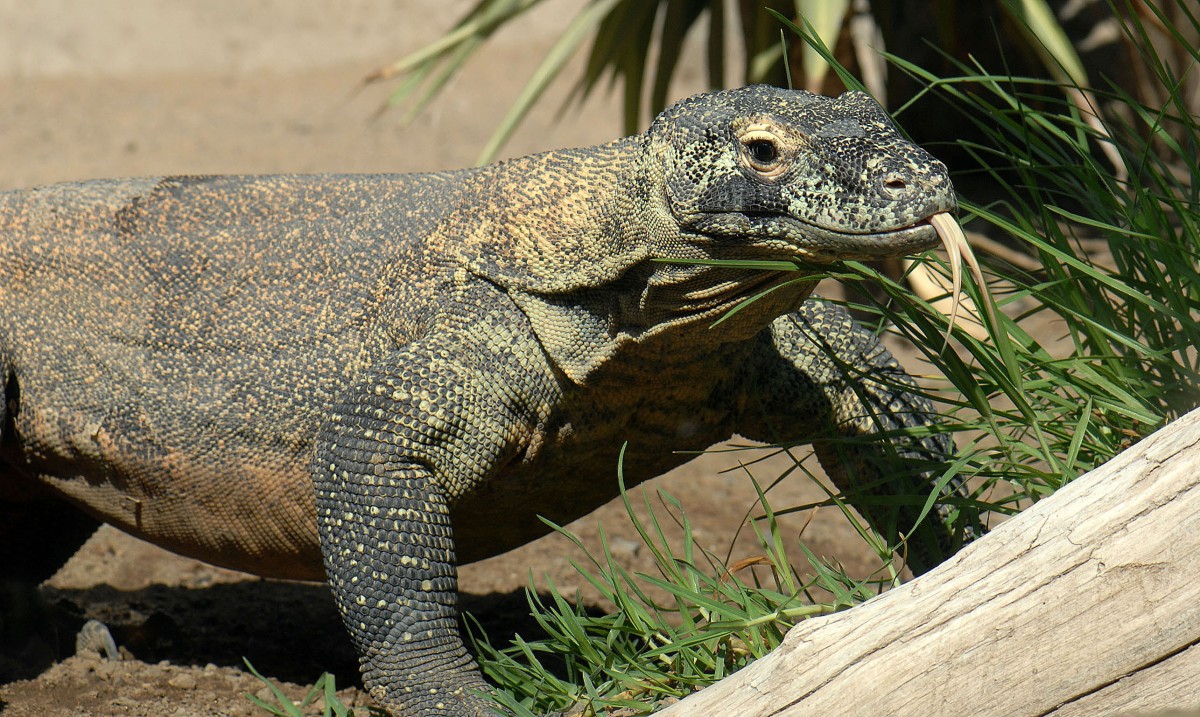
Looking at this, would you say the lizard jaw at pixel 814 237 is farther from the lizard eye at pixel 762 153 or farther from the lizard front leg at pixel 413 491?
the lizard front leg at pixel 413 491

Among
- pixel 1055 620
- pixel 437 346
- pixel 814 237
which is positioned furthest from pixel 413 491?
pixel 1055 620

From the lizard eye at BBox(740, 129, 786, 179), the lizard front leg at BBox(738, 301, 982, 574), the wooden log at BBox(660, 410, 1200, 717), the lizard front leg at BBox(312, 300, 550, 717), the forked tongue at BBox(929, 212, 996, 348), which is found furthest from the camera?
the lizard front leg at BBox(738, 301, 982, 574)

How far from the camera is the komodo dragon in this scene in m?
2.34

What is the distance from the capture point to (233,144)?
9523 mm

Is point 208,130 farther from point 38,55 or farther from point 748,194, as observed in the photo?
point 748,194

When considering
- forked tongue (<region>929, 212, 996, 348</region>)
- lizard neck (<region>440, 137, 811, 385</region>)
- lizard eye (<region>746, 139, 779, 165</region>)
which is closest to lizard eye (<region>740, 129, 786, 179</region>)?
lizard eye (<region>746, 139, 779, 165</region>)

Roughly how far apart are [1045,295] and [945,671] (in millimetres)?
1016

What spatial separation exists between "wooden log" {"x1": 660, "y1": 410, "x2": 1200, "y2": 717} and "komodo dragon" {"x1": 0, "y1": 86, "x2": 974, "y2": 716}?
52 centimetres

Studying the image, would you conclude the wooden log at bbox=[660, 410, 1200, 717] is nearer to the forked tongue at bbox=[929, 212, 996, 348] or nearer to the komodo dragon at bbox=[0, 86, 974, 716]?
the forked tongue at bbox=[929, 212, 996, 348]

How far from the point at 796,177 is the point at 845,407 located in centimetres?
84

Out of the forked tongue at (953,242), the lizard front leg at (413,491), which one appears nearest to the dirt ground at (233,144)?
the lizard front leg at (413,491)

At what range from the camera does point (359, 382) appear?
2.64m

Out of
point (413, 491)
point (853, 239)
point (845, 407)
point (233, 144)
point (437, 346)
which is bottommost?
point (845, 407)

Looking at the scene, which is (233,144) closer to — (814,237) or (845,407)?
(845,407)
